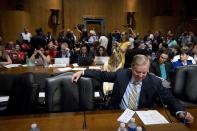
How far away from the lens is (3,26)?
38.5 feet

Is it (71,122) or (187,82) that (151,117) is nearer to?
(71,122)

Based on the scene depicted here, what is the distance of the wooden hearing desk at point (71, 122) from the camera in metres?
1.84

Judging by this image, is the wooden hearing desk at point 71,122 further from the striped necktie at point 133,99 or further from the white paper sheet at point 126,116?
the striped necktie at point 133,99

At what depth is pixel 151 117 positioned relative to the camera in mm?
2027

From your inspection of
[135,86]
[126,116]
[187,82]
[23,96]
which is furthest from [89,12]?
[126,116]

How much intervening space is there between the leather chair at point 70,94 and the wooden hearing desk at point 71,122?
0.99 feet

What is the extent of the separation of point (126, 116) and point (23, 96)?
47.9 inches

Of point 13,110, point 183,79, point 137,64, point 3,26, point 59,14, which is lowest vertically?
point 13,110

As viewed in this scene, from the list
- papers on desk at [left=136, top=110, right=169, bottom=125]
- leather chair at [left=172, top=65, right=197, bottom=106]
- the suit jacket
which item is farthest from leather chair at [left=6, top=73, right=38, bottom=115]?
leather chair at [left=172, top=65, right=197, bottom=106]

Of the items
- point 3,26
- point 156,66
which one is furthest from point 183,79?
point 3,26

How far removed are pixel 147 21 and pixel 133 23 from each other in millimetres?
957

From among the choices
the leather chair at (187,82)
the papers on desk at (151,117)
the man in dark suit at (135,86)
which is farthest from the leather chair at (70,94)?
the leather chair at (187,82)

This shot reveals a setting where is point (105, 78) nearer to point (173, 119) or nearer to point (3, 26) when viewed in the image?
point (173, 119)

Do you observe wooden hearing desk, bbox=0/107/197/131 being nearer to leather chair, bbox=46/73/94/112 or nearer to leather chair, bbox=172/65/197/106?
leather chair, bbox=46/73/94/112
